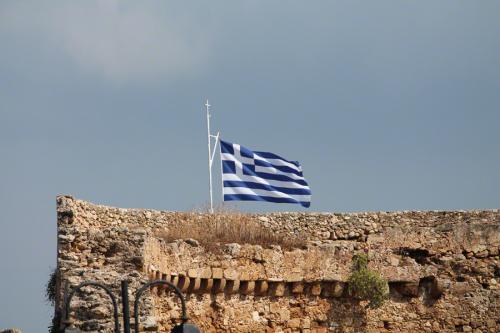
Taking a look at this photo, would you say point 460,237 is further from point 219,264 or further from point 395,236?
point 219,264

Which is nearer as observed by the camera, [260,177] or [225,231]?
[225,231]

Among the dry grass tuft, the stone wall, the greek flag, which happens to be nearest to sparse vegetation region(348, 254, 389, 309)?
the stone wall

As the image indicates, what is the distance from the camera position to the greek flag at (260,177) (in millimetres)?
26728

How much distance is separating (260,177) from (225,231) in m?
3.16

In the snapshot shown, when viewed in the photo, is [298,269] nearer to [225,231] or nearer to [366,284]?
[366,284]

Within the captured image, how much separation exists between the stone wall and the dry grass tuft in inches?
6.8

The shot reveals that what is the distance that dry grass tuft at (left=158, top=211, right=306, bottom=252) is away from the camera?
76.5 ft

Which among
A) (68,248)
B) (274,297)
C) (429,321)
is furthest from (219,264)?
(429,321)

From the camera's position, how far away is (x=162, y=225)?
24.5 meters

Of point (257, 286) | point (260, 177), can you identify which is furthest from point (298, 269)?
point (260, 177)

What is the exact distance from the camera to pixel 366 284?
79.5 feet

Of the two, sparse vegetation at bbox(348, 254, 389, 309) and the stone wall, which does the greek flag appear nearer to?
the stone wall

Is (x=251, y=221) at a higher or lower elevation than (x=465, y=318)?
higher

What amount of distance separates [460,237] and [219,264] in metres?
5.51
